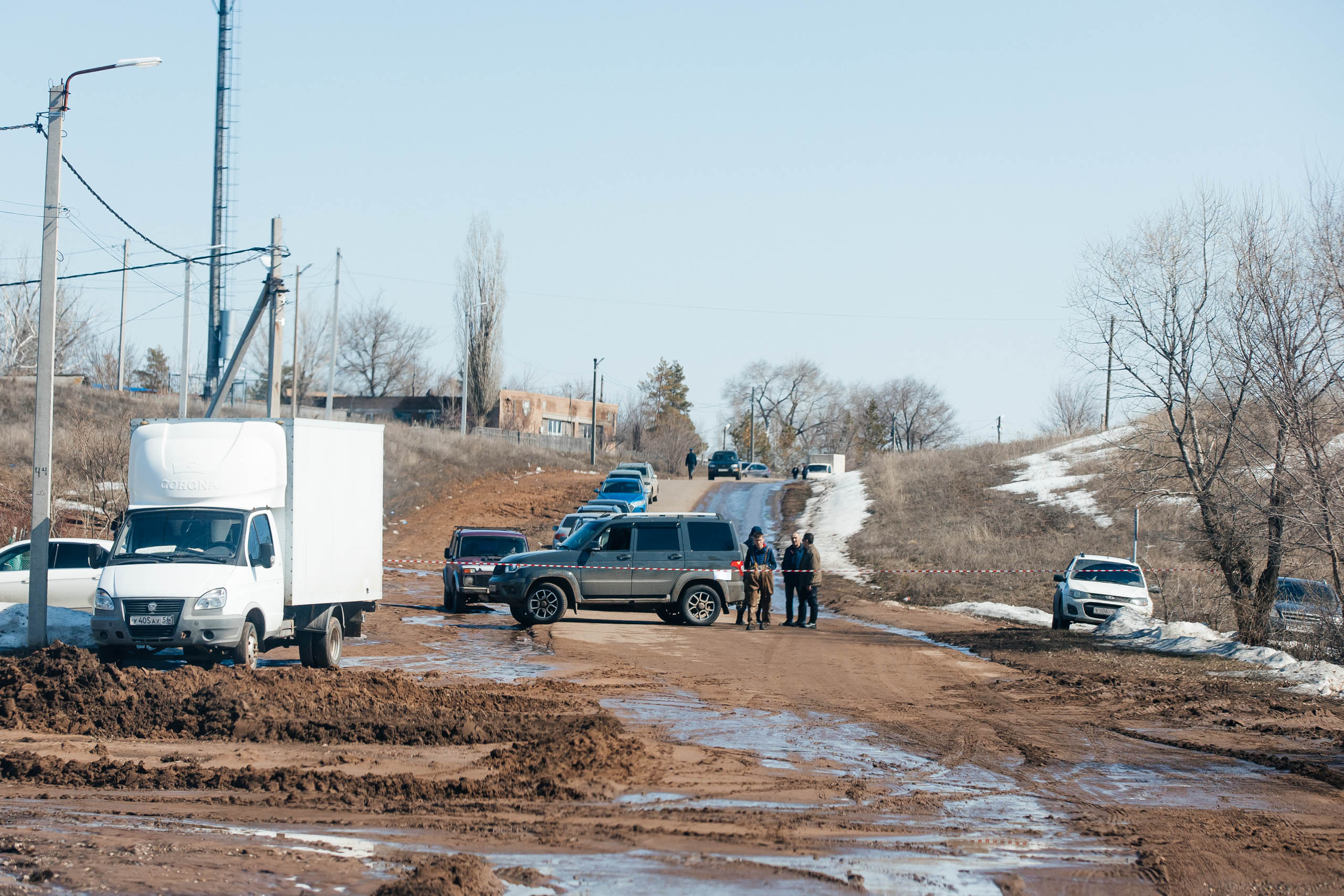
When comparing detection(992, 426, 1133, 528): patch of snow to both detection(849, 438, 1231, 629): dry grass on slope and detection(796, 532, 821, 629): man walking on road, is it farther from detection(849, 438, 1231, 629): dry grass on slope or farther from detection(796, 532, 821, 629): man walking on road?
detection(796, 532, 821, 629): man walking on road

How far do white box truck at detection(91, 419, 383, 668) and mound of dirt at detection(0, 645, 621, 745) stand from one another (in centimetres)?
49

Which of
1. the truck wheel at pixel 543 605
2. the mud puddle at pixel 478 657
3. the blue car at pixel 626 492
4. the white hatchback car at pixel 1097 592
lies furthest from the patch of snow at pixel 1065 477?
the mud puddle at pixel 478 657

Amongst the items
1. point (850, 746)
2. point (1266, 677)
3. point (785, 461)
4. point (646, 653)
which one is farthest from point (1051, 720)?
point (785, 461)

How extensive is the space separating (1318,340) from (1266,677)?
540 cm

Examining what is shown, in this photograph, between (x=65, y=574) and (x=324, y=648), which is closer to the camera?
(x=324, y=648)

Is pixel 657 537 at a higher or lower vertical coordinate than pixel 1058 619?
higher

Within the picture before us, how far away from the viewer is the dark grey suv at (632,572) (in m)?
20.6

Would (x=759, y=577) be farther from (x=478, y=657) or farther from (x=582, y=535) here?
(x=478, y=657)

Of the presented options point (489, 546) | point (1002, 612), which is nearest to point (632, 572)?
point (489, 546)

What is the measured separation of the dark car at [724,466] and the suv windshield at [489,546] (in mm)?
44880

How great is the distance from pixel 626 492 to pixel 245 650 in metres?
31.0

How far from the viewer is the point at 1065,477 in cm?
5253

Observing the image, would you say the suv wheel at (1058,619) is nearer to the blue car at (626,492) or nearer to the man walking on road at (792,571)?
the man walking on road at (792,571)

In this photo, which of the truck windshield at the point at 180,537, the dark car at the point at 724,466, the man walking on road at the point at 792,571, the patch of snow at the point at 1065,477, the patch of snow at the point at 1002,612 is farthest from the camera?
the dark car at the point at 724,466
